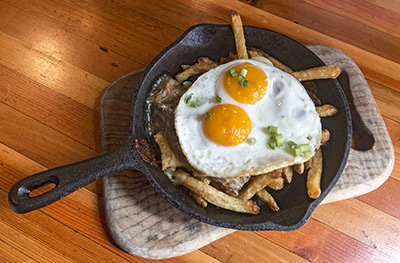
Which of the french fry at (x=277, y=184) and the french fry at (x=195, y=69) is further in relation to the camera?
the french fry at (x=195, y=69)

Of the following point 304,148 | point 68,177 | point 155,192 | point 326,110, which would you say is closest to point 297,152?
point 304,148

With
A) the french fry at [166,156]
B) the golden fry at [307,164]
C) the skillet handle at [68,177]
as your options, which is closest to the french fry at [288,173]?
the golden fry at [307,164]

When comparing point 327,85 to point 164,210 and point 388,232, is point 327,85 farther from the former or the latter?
point 164,210

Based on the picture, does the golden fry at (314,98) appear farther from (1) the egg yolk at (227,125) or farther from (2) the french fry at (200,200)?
(2) the french fry at (200,200)

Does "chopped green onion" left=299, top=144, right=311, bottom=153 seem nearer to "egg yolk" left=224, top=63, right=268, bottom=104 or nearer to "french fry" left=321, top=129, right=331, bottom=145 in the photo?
"french fry" left=321, top=129, right=331, bottom=145

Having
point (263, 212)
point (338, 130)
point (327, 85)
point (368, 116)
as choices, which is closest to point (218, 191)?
point (263, 212)

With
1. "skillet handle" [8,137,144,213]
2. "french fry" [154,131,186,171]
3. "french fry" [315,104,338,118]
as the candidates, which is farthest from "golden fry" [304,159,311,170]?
"skillet handle" [8,137,144,213]
